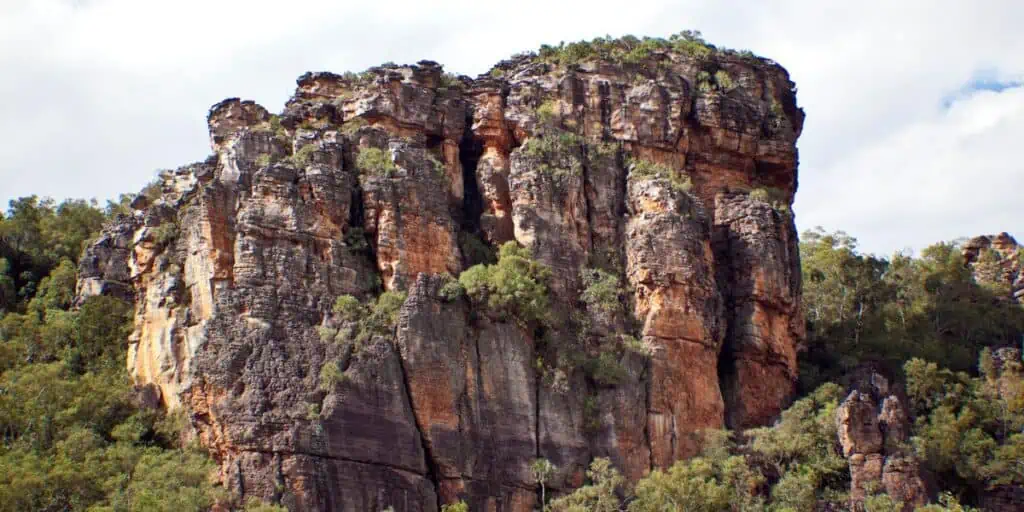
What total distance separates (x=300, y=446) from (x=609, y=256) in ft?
44.5

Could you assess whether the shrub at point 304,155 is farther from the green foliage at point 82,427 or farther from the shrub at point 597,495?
the shrub at point 597,495

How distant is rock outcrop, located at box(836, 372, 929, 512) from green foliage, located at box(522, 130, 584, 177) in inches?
459

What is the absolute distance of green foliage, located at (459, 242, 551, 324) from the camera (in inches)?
1857

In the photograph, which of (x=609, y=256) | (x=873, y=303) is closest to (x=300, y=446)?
(x=609, y=256)

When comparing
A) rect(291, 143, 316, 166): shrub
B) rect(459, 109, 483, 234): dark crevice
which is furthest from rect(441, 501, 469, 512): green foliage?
rect(291, 143, 316, 166): shrub

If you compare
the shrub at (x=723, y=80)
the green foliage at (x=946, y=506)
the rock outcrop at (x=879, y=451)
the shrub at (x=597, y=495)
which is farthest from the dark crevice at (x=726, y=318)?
the green foliage at (x=946, y=506)

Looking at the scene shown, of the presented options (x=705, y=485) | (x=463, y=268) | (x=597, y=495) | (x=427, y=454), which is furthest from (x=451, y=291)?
(x=705, y=485)

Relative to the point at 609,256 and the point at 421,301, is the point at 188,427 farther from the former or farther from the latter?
the point at 609,256

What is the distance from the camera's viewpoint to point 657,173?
52.7m

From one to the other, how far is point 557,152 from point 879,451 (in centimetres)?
1415

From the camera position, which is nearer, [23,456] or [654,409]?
[23,456]

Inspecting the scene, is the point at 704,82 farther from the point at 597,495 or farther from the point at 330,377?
the point at 330,377

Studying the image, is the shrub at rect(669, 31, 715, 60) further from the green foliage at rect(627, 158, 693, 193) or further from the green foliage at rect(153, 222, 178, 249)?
the green foliage at rect(153, 222, 178, 249)

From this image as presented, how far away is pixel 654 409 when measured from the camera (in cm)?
4822
